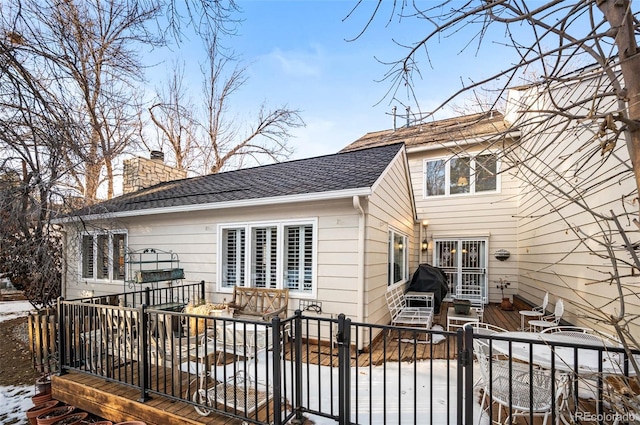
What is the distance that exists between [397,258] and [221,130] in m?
12.3

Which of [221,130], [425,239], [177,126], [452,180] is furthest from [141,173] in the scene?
[452,180]

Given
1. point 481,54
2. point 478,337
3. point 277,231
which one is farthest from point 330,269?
point 481,54

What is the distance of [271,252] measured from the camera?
19.7 feet

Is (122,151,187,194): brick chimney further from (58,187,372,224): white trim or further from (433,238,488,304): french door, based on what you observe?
(433,238,488,304): french door

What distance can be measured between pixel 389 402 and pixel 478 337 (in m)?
1.62

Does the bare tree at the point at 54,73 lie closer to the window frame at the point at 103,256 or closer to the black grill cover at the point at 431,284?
the window frame at the point at 103,256

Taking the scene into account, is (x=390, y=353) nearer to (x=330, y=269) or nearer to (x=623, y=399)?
(x=330, y=269)

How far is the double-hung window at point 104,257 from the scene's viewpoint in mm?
8016

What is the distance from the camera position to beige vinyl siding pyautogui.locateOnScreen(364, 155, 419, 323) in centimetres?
517

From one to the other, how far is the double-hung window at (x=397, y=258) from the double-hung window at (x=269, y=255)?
1.97 m

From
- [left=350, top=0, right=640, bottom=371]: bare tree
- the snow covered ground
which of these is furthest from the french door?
Answer: the snow covered ground

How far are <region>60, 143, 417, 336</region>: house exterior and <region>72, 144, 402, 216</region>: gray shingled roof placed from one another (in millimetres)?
34

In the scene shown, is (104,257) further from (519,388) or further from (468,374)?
(519,388)

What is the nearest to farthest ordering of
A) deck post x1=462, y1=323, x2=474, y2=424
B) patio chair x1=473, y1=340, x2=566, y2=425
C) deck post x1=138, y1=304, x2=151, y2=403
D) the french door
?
deck post x1=462, y1=323, x2=474, y2=424, patio chair x1=473, y1=340, x2=566, y2=425, deck post x1=138, y1=304, x2=151, y2=403, the french door
